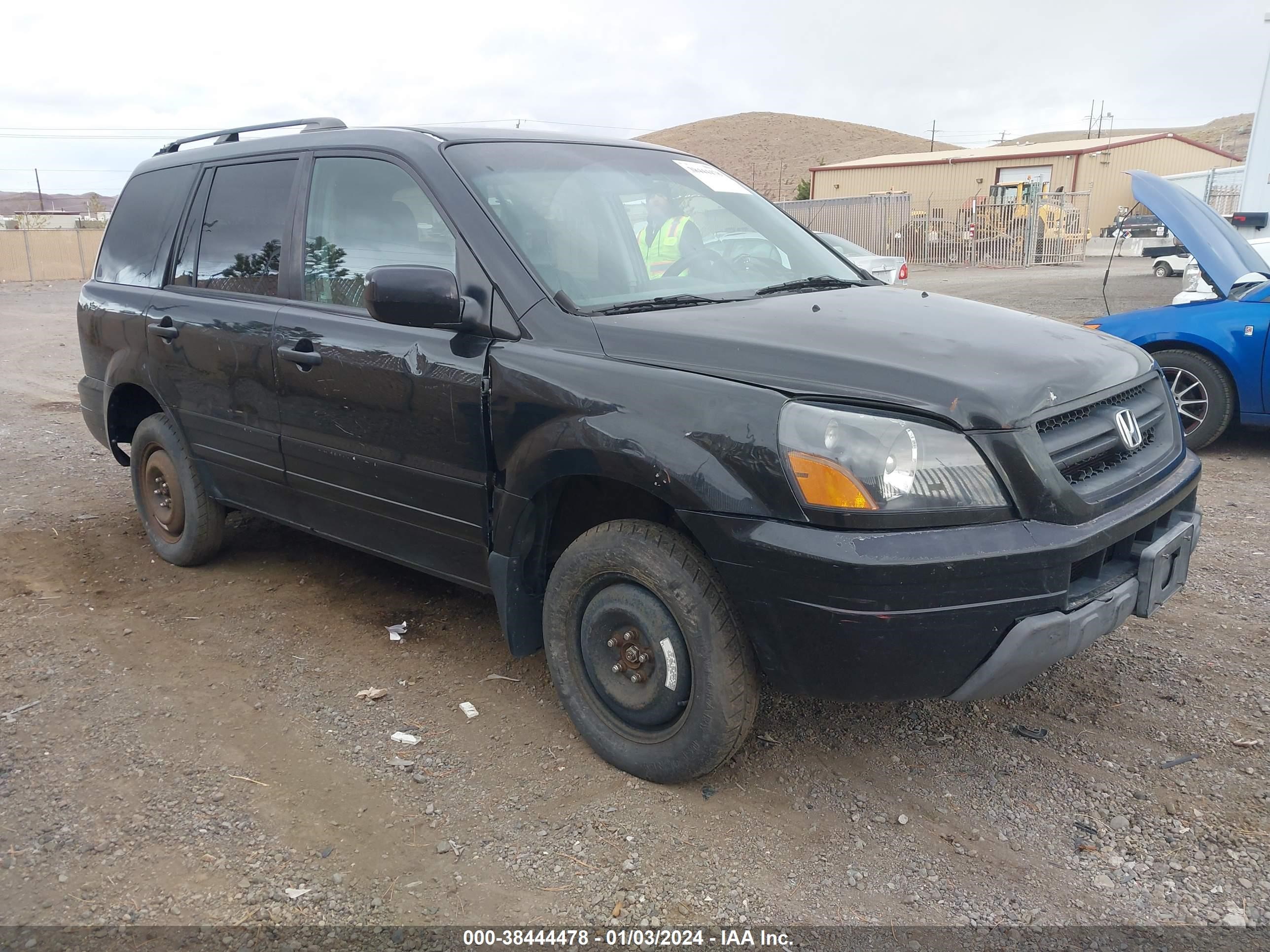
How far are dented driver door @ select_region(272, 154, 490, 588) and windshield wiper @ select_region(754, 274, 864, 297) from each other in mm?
1044

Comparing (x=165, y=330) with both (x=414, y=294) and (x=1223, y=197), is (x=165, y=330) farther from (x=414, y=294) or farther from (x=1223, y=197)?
(x=1223, y=197)

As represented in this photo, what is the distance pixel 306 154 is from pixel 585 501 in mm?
1918

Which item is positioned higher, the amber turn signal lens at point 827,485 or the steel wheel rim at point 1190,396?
the amber turn signal lens at point 827,485

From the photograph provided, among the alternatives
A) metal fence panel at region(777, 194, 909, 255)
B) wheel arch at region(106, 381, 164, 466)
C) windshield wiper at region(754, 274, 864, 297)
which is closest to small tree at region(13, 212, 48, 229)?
metal fence panel at region(777, 194, 909, 255)

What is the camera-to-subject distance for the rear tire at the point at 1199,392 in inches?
257

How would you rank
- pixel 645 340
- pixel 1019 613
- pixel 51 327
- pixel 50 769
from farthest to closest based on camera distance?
pixel 51 327
pixel 50 769
pixel 645 340
pixel 1019 613

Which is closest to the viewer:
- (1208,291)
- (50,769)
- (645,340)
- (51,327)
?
(645,340)

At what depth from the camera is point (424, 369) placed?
3.33m

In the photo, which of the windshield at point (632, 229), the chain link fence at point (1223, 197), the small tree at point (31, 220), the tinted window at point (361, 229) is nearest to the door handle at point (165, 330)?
the tinted window at point (361, 229)

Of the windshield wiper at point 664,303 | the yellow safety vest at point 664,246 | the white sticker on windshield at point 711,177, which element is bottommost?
the windshield wiper at point 664,303

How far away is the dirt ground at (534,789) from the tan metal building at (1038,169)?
40376 mm

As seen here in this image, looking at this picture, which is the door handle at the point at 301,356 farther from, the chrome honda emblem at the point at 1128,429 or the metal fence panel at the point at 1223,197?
the metal fence panel at the point at 1223,197

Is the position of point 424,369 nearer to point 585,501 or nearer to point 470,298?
point 470,298

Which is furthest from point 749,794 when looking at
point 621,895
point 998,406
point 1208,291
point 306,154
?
point 1208,291
